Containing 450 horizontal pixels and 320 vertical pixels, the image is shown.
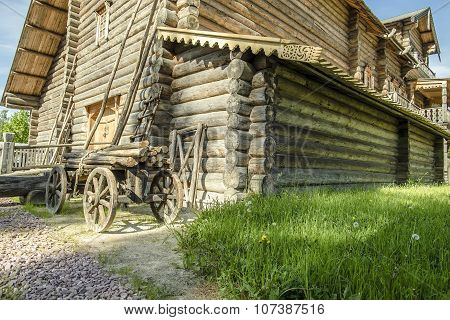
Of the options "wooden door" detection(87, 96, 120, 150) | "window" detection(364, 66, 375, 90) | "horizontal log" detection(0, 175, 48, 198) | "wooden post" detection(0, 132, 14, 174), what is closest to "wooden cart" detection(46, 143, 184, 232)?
"horizontal log" detection(0, 175, 48, 198)

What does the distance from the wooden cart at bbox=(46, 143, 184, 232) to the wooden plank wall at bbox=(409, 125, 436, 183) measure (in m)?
9.99

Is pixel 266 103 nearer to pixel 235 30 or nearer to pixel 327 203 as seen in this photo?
pixel 327 203

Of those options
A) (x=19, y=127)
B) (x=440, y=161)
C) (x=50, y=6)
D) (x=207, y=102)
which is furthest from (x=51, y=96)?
(x=19, y=127)

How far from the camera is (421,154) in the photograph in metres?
12.9

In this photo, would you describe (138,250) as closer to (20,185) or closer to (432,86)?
(20,185)

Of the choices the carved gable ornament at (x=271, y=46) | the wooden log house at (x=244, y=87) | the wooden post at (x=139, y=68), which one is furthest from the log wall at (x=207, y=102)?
the wooden post at (x=139, y=68)

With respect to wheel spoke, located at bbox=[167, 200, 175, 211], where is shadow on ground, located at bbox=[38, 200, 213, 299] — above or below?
below

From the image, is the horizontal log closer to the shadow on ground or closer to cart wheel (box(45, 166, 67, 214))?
cart wheel (box(45, 166, 67, 214))

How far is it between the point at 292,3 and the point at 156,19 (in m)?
5.20

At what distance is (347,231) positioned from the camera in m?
3.04

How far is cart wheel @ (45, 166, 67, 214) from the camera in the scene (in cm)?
522

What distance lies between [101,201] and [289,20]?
27.4ft

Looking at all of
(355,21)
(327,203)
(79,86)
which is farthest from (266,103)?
(355,21)

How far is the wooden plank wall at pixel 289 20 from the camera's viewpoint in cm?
727
